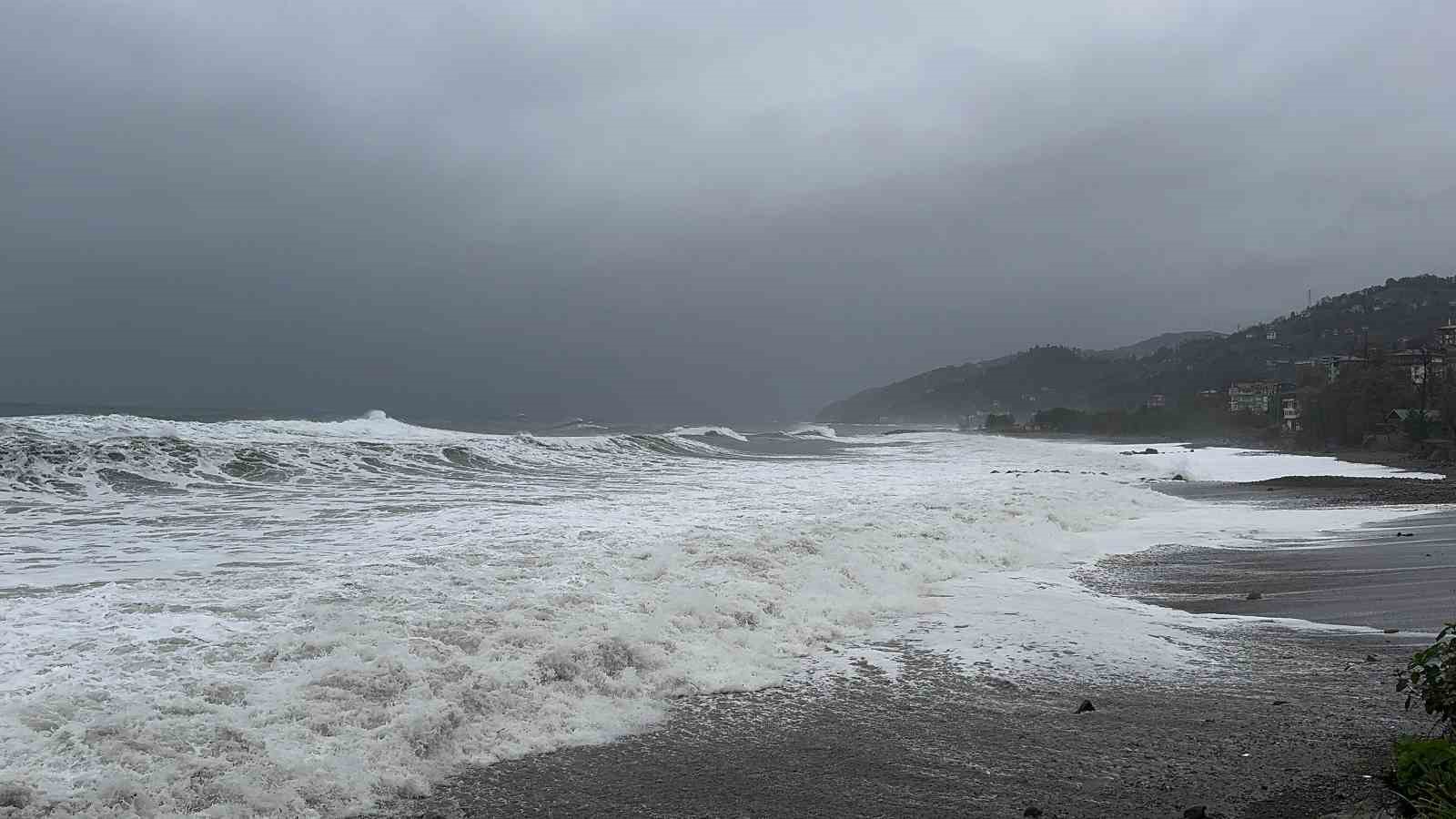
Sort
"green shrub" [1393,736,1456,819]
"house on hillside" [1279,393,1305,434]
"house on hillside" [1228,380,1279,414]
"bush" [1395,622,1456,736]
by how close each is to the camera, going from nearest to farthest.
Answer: "green shrub" [1393,736,1456,819] < "bush" [1395,622,1456,736] < "house on hillside" [1279,393,1305,434] < "house on hillside" [1228,380,1279,414]

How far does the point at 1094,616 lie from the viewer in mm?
8547

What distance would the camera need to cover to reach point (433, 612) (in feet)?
21.9

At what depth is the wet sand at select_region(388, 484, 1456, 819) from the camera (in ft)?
14.0

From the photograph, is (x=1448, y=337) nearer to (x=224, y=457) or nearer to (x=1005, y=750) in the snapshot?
(x=224, y=457)

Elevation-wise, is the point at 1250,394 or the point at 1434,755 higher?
the point at 1250,394

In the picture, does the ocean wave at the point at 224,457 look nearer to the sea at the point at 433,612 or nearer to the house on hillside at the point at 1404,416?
the sea at the point at 433,612

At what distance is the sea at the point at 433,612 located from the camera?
4.45m

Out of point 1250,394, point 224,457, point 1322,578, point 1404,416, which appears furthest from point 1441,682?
point 1250,394

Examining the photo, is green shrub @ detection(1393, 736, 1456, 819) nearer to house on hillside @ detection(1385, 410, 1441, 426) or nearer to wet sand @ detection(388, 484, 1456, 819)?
wet sand @ detection(388, 484, 1456, 819)

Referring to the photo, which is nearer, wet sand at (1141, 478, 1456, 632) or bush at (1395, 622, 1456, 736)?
bush at (1395, 622, 1456, 736)

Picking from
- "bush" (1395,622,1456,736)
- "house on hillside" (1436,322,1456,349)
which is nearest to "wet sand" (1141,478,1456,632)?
"bush" (1395,622,1456,736)

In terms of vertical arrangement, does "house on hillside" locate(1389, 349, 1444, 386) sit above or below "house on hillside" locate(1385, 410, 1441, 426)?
above

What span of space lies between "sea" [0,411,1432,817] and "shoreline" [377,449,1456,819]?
0.95 feet

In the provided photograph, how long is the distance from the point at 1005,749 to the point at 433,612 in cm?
409
